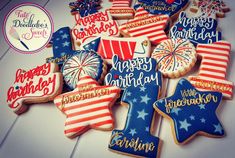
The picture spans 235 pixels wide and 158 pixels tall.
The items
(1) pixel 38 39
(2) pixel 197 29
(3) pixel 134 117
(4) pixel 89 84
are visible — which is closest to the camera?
(3) pixel 134 117

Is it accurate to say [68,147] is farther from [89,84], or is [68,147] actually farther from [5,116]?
[5,116]

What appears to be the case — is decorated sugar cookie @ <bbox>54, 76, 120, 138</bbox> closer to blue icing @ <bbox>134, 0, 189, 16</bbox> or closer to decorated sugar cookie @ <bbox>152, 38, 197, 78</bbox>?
decorated sugar cookie @ <bbox>152, 38, 197, 78</bbox>

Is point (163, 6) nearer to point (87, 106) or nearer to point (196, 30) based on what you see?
point (196, 30)

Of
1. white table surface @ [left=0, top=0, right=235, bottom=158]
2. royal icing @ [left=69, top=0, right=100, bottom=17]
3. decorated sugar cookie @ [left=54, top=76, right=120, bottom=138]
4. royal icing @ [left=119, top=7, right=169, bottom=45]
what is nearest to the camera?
white table surface @ [left=0, top=0, right=235, bottom=158]

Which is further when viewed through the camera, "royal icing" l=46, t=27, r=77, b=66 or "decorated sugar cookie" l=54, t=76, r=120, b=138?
"royal icing" l=46, t=27, r=77, b=66

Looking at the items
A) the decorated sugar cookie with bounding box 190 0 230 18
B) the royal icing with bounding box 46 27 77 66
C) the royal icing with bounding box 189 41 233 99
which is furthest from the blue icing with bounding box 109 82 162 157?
the decorated sugar cookie with bounding box 190 0 230 18

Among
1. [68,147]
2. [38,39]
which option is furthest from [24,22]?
[68,147]

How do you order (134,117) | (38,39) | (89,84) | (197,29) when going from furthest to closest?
1. (38,39)
2. (197,29)
3. (89,84)
4. (134,117)
